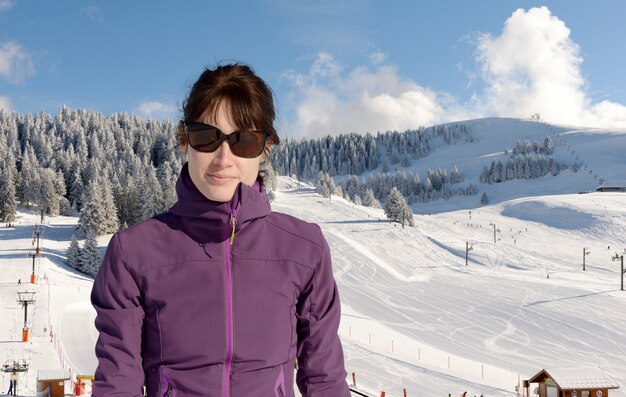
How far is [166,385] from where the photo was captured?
2.59m

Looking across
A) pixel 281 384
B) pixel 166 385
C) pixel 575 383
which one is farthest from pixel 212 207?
pixel 575 383

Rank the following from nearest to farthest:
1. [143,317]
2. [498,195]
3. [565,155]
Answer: [143,317] < [498,195] < [565,155]

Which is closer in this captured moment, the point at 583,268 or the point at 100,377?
the point at 100,377

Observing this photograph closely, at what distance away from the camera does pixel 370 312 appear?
35.5 metres

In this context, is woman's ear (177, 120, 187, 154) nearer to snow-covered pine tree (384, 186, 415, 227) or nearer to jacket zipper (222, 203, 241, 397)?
jacket zipper (222, 203, 241, 397)

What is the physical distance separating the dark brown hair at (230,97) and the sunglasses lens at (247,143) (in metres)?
0.07

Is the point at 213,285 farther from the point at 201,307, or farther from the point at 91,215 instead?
Result: the point at 91,215

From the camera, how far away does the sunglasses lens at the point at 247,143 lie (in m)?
2.67

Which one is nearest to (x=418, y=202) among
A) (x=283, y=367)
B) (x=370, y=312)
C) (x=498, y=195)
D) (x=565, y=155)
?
(x=498, y=195)

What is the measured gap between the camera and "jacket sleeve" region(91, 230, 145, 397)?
2488 millimetres

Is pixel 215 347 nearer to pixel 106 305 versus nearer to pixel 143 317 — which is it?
pixel 143 317

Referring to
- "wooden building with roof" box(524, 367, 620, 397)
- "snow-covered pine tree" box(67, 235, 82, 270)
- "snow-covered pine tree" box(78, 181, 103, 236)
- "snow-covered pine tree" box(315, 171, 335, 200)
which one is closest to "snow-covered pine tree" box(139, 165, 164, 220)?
"snow-covered pine tree" box(78, 181, 103, 236)

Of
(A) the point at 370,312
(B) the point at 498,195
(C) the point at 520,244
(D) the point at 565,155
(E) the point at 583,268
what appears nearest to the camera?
(A) the point at 370,312

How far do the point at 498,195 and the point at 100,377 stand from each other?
6090 inches
